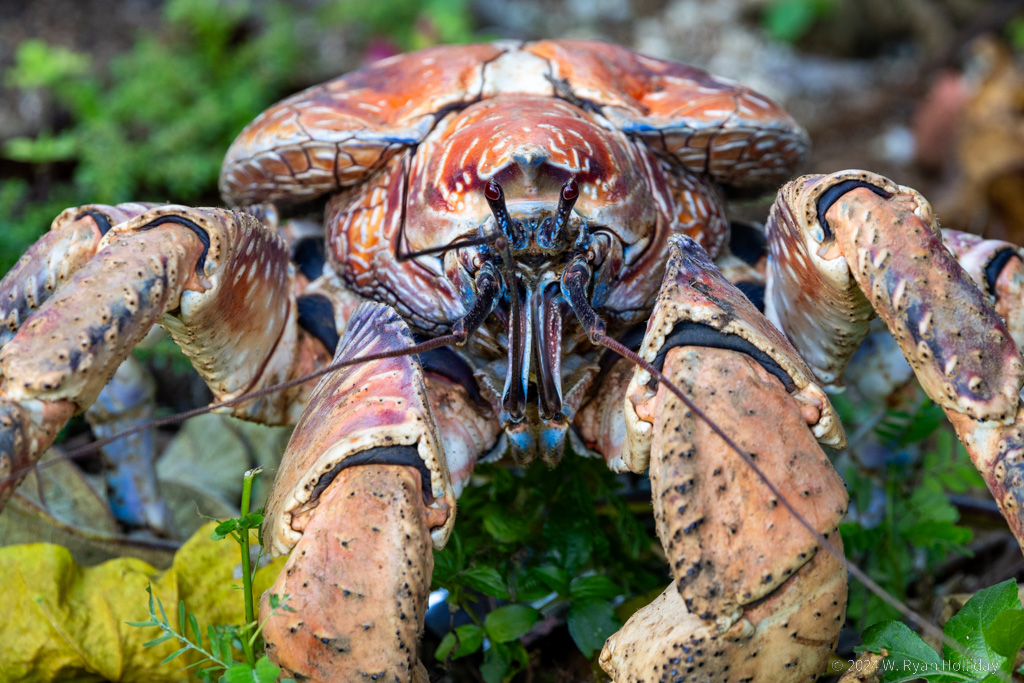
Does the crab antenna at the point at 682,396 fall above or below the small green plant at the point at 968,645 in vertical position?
above

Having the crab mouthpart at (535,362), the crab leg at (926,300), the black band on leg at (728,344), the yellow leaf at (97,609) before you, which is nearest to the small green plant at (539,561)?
the crab mouthpart at (535,362)

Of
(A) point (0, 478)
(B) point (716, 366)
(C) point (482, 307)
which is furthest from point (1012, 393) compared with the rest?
(A) point (0, 478)

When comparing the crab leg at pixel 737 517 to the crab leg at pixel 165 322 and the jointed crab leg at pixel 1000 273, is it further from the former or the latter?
the crab leg at pixel 165 322

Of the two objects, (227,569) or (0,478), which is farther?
(227,569)

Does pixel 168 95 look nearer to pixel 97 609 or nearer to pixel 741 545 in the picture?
pixel 97 609

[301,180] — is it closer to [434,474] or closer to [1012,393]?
[434,474]

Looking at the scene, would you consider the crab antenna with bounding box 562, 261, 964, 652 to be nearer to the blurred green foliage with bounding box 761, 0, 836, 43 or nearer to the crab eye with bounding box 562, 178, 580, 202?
the crab eye with bounding box 562, 178, 580, 202

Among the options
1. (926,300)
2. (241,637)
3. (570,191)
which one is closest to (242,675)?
(241,637)
